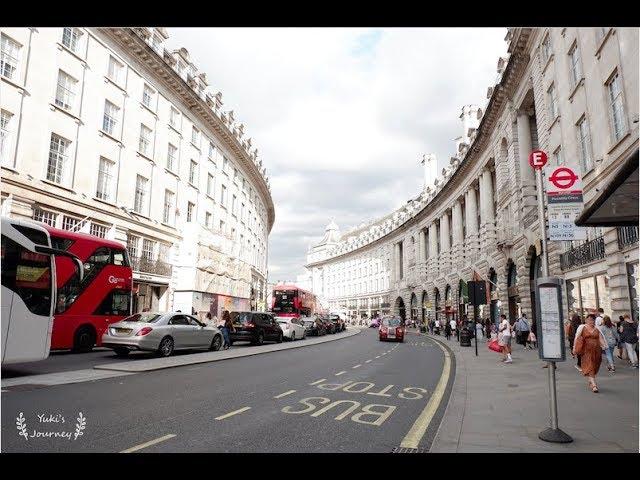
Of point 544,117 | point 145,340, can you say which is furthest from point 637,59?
point 145,340

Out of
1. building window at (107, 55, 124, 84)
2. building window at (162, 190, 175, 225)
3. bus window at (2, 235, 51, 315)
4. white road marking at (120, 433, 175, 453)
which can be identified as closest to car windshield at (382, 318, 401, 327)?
building window at (162, 190, 175, 225)

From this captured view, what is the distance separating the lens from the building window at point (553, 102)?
23094 millimetres

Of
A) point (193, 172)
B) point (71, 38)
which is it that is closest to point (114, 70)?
point (71, 38)

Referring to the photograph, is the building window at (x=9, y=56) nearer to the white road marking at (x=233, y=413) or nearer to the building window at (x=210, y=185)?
the building window at (x=210, y=185)

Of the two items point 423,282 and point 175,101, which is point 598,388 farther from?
point 423,282

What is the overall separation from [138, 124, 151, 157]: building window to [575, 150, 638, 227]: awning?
28214 mm

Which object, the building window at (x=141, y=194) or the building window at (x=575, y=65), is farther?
the building window at (x=141, y=194)

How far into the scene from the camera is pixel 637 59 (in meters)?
14.6

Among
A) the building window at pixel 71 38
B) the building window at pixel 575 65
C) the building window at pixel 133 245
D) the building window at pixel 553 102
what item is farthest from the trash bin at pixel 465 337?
the building window at pixel 71 38

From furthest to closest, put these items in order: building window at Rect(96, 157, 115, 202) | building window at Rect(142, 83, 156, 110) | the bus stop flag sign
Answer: building window at Rect(142, 83, 156, 110) → building window at Rect(96, 157, 115, 202) → the bus stop flag sign

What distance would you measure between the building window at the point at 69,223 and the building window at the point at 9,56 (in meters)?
6.91

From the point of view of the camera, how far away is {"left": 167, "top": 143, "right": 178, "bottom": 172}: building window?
107ft

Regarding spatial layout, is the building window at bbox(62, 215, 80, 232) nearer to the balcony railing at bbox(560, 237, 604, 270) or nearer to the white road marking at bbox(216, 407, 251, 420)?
the white road marking at bbox(216, 407, 251, 420)
